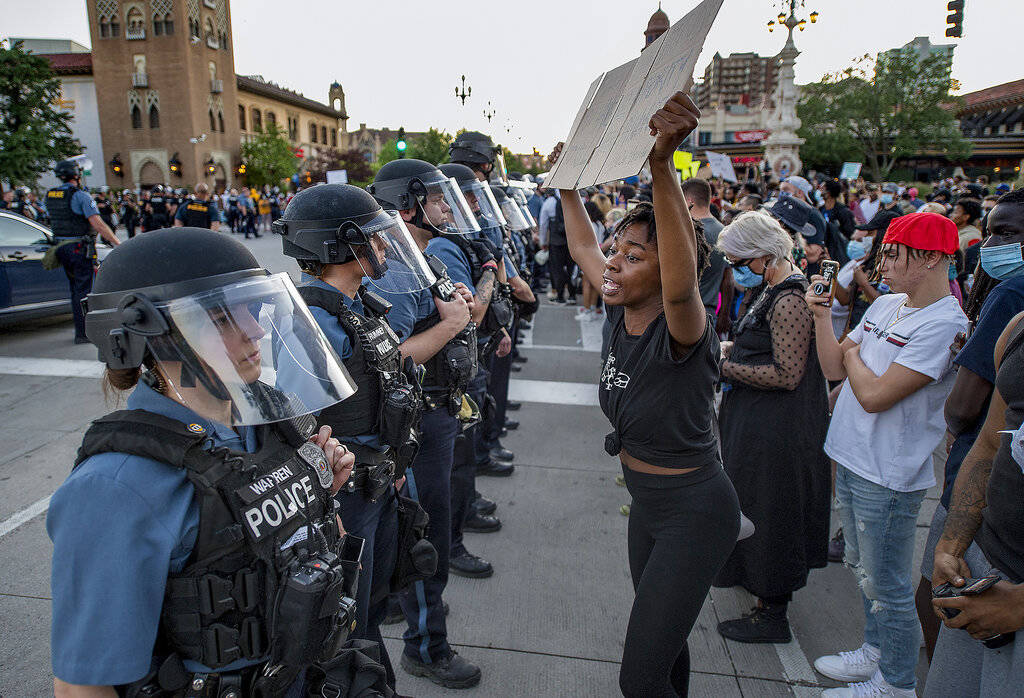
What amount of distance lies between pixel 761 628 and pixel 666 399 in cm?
180

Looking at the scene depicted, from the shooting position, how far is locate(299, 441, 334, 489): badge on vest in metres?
1.56

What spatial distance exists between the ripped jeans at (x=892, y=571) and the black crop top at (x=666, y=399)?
0.98 m

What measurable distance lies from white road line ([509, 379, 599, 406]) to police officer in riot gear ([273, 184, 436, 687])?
174 inches

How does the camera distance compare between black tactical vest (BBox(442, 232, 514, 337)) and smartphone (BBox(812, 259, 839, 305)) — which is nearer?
smartphone (BBox(812, 259, 839, 305))

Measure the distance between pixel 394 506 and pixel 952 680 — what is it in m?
1.81

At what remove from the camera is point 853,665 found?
2885 mm

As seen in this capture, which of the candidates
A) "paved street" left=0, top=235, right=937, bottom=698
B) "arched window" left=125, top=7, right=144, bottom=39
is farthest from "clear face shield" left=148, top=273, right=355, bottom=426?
"arched window" left=125, top=7, right=144, bottom=39

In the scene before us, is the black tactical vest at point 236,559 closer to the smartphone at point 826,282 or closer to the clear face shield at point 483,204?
the smartphone at point 826,282

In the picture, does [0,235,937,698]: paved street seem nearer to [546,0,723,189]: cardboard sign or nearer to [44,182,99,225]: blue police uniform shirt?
[546,0,723,189]: cardboard sign

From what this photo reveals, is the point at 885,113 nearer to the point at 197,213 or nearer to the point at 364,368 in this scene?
the point at 197,213

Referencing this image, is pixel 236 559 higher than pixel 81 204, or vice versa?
pixel 81 204

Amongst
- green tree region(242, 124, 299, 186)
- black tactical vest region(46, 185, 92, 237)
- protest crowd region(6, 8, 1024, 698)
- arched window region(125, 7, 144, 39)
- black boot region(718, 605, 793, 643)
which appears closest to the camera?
protest crowd region(6, 8, 1024, 698)

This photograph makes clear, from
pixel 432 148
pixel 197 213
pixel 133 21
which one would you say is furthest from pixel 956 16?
pixel 133 21

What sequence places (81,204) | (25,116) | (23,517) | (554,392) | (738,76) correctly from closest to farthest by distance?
(23,517), (554,392), (81,204), (25,116), (738,76)
